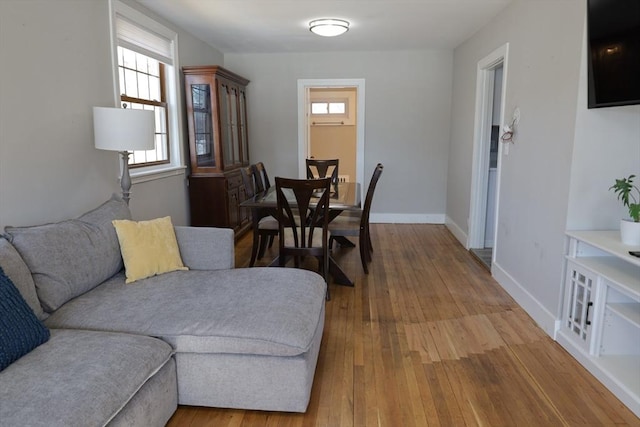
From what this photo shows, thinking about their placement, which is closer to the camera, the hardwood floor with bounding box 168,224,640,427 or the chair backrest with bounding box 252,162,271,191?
the hardwood floor with bounding box 168,224,640,427

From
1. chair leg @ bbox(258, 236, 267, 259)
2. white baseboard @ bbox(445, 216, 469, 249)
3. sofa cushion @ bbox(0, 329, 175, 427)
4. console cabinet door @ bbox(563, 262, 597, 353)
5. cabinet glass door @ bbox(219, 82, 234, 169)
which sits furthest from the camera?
white baseboard @ bbox(445, 216, 469, 249)

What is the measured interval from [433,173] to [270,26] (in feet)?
9.74

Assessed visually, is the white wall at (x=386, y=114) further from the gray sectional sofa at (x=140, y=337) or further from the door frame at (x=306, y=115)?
the gray sectional sofa at (x=140, y=337)

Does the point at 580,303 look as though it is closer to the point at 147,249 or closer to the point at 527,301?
the point at 527,301

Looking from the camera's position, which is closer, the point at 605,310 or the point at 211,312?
the point at 211,312

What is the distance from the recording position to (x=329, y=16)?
402 centimetres

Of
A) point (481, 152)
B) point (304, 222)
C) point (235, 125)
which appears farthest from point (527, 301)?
point (235, 125)

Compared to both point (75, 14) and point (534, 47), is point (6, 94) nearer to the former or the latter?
point (75, 14)

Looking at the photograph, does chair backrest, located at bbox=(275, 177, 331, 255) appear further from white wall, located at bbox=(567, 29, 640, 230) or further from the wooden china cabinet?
white wall, located at bbox=(567, 29, 640, 230)

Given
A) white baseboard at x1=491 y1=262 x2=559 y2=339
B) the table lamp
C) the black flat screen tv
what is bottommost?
white baseboard at x1=491 y1=262 x2=559 y2=339

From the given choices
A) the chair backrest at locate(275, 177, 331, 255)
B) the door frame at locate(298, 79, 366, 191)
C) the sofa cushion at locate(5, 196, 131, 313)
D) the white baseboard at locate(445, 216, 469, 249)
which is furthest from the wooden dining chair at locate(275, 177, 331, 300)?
the door frame at locate(298, 79, 366, 191)

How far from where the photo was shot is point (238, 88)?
17.7 feet

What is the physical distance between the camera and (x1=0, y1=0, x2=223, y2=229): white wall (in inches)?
91.7

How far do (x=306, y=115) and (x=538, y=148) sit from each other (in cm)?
366
